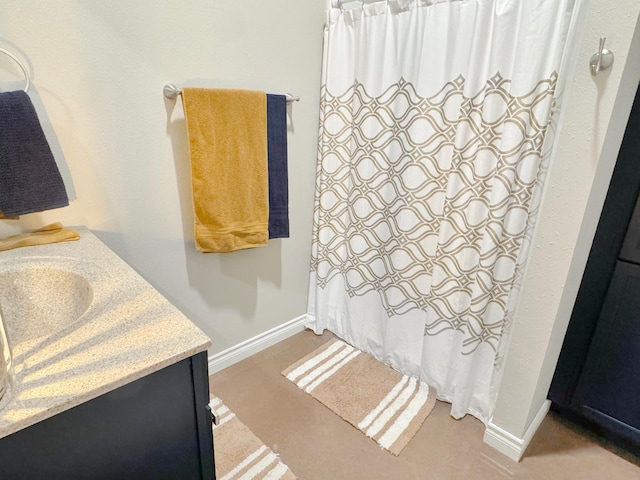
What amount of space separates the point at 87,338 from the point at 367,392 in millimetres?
1374

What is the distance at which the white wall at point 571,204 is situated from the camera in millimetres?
999

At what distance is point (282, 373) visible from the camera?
1870mm

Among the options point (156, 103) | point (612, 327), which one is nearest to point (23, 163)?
point (156, 103)

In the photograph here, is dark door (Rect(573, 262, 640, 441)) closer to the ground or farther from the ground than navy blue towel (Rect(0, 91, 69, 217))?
closer to the ground

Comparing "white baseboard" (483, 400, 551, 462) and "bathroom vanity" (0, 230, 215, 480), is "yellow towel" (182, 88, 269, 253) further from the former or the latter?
"white baseboard" (483, 400, 551, 462)

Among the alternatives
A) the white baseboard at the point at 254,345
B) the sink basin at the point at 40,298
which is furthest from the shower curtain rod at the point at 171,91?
the white baseboard at the point at 254,345

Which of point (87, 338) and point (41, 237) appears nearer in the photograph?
point (87, 338)

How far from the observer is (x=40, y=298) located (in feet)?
3.10

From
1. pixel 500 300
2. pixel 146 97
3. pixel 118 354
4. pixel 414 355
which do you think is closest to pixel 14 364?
pixel 118 354

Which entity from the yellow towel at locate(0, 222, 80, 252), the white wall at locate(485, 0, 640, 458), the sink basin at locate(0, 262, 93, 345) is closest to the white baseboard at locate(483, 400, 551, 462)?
the white wall at locate(485, 0, 640, 458)

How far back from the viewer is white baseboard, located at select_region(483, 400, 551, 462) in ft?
4.69

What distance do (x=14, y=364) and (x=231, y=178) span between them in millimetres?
1027

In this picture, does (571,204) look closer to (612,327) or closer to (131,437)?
(612,327)

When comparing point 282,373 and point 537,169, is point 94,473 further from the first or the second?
point 537,169
